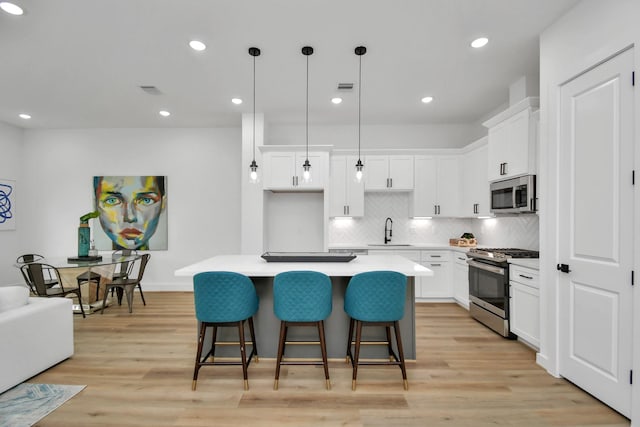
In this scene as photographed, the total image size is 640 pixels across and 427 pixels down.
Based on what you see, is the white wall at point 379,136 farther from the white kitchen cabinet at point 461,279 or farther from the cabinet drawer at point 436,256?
the white kitchen cabinet at point 461,279

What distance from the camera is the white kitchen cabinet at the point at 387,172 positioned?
537 centimetres

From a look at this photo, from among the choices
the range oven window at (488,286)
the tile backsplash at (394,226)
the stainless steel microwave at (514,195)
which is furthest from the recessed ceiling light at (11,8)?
the range oven window at (488,286)

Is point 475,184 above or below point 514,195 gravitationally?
above

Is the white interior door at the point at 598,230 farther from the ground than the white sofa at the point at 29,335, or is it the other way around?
the white interior door at the point at 598,230

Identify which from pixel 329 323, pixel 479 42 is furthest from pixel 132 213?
pixel 479 42

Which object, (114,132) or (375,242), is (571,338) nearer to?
(375,242)

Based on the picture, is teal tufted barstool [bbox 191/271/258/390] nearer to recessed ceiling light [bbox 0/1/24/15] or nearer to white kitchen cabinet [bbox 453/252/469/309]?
recessed ceiling light [bbox 0/1/24/15]

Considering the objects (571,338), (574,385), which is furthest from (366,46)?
(574,385)

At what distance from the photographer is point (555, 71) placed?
2748 mm

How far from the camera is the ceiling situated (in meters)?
2.64

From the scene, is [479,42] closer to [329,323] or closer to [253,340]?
[329,323]

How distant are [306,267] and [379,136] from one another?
3.68 m

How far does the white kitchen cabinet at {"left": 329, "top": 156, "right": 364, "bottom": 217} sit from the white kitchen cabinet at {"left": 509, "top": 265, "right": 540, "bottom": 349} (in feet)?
8.15

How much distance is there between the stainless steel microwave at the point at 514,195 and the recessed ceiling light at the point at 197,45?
360 cm
